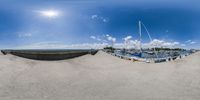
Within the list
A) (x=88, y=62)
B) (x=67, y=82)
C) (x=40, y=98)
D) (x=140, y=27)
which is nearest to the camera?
(x=40, y=98)

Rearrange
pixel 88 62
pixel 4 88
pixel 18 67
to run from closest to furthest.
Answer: pixel 4 88 → pixel 18 67 → pixel 88 62

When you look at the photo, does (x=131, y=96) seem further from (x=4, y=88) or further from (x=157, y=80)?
(x=4, y=88)

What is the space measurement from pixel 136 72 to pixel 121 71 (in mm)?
623

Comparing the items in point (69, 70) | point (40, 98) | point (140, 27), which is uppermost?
point (140, 27)

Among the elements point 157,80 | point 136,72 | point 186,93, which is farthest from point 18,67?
point 186,93

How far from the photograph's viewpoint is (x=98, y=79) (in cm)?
1002

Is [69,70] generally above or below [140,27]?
below

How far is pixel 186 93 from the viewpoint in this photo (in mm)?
8766

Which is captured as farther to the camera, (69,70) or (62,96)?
(69,70)

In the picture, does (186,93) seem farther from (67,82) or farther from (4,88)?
(4,88)

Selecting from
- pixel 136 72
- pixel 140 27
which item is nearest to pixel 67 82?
pixel 136 72

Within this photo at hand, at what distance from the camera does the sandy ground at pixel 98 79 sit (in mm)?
8578

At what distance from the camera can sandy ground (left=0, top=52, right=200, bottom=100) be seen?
28.1ft

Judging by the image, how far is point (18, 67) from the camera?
10.4 m
